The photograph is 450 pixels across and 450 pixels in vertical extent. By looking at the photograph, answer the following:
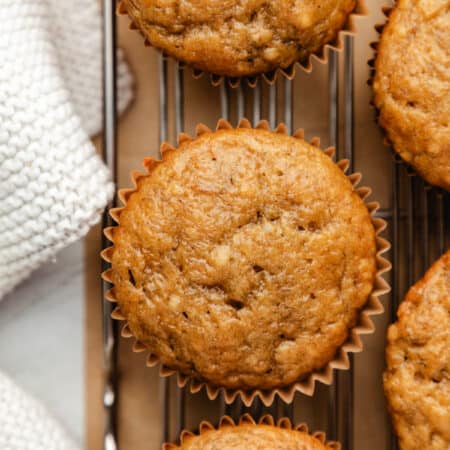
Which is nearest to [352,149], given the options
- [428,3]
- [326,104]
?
[326,104]

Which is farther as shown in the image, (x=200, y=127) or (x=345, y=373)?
(x=345, y=373)

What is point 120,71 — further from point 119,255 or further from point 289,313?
point 289,313

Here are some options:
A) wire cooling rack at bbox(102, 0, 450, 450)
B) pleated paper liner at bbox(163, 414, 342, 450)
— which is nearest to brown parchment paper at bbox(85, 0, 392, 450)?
wire cooling rack at bbox(102, 0, 450, 450)

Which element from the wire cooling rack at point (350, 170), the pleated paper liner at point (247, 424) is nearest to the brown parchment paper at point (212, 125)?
the wire cooling rack at point (350, 170)

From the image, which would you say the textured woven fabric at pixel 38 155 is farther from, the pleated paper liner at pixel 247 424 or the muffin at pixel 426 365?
the muffin at pixel 426 365

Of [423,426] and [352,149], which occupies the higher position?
Answer: [352,149]

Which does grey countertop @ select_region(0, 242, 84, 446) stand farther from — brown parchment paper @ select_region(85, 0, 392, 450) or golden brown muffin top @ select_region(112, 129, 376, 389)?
golden brown muffin top @ select_region(112, 129, 376, 389)

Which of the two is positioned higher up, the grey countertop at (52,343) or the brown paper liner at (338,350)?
the brown paper liner at (338,350)
